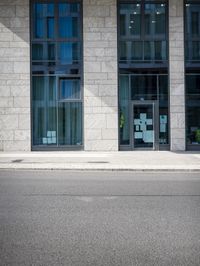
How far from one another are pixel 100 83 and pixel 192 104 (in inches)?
195

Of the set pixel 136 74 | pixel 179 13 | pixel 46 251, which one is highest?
pixel 179 13

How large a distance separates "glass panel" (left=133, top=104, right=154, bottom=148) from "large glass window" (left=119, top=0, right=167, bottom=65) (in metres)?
2.46

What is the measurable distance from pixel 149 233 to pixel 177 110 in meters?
19.4

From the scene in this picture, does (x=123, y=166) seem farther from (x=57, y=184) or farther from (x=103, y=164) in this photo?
(x=57, y=184)

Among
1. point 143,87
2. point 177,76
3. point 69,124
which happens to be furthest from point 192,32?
point 69,124

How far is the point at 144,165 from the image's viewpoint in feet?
57.4

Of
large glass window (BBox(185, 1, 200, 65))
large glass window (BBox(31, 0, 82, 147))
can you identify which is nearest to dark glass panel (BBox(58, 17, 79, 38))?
large glass window (BBox(31, 0, 82, 147))

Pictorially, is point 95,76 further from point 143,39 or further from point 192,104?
point 192,104

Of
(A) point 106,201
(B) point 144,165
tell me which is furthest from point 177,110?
(A) point 106,201

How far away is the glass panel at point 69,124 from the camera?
25656 mm

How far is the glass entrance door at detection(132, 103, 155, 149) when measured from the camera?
84.5 feet

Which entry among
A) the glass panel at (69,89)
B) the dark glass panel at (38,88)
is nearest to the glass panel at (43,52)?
the dark glass panel at (38,88)

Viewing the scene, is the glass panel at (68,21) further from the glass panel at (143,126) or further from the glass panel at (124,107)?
the glass panel at (143,126)

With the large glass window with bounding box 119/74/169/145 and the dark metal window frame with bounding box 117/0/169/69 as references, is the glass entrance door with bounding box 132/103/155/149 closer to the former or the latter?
the large glass window with bounding box 119/74/169/145
